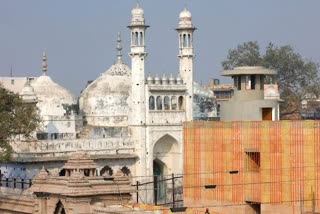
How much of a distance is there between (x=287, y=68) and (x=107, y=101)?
14.4m

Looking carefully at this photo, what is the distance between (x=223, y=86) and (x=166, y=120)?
2818cm

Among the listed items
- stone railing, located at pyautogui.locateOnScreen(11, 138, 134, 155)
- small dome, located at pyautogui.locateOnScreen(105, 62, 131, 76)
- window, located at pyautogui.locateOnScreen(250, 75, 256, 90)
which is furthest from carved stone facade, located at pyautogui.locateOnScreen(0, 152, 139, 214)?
small dome, located at pyautogui.locateOnScreen(105, 62, 131, 76)

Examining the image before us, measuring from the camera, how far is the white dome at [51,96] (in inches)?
1906

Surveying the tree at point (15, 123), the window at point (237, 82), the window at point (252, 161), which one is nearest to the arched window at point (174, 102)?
the tree at point (15, 123)

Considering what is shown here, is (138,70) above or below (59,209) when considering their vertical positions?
above

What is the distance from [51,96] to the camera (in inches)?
1924

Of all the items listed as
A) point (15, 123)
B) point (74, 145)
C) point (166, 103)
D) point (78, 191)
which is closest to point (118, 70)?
point (166, 103)

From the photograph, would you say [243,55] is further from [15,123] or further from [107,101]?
[15,123]

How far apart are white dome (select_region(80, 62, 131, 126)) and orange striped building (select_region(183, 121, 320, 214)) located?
73.7ft

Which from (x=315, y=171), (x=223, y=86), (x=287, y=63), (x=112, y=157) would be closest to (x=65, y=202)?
(x=315, y=171)

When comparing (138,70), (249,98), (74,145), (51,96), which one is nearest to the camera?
(249,98)

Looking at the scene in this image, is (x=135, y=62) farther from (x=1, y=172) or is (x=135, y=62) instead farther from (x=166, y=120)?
(x=1, y=172)

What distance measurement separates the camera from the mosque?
44.1 metres

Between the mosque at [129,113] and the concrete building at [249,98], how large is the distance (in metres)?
17.4
